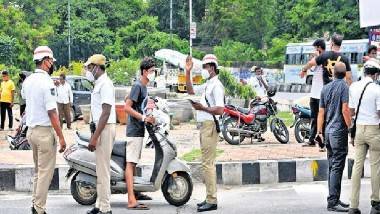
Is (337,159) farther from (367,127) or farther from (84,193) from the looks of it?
(84,193)

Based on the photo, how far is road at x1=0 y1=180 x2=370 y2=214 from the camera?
8625 millimetres

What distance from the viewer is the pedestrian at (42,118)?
763 cm

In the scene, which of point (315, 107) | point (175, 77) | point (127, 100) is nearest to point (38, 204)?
point (127, 100)

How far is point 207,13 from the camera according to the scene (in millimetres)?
60875

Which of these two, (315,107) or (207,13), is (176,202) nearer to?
(315,107)

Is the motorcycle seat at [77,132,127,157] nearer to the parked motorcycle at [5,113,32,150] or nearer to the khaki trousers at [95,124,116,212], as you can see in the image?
the khaki trousers at [95,124,116,212]

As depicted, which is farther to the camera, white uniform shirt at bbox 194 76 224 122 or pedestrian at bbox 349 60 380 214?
white uniform shirt at bbox 194 76 224 122

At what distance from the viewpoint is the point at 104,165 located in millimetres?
8047

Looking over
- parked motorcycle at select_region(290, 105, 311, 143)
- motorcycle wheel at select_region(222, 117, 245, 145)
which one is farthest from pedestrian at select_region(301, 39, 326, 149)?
motorcycle wheel at select_region(222, 117, 245, 145)

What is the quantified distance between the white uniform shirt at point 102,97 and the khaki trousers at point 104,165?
15 centimetres

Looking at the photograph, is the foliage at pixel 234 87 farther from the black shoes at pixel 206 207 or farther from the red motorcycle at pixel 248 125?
the black shoes at pixel 206 207

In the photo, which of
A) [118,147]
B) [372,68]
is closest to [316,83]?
[372,68]

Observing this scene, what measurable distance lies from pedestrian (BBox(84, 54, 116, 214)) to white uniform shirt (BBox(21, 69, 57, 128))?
52 cm

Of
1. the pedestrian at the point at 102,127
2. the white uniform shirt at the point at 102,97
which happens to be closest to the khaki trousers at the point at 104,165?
the pedestrian at the point at 102,127
